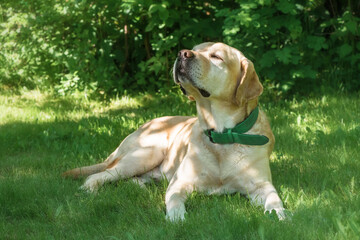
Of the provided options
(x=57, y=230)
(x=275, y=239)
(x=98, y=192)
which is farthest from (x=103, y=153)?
(x=275, y=239)

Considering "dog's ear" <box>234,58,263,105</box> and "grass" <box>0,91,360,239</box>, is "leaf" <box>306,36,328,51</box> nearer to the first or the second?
"grass" <box>0,91,360,239</box>

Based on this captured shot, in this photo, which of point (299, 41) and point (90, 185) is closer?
point (90, 185)

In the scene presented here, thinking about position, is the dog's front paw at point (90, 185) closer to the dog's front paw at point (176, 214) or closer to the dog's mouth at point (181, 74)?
the dog's front paw at point (176, 214)

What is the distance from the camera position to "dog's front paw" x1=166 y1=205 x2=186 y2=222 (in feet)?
10.8

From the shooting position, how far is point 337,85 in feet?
24.2

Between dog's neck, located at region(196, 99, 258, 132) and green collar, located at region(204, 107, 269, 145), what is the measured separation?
4cm

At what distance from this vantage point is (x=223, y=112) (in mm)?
3904

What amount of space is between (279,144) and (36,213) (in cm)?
264

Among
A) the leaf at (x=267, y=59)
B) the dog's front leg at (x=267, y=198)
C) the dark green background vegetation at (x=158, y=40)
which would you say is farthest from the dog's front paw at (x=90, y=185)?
the leaf at (x=267, y=59)

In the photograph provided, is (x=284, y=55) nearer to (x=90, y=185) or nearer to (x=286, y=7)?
(x=286, y=7)

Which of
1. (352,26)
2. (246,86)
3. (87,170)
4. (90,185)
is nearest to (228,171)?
(246,86)

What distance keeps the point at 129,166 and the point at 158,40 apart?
3.93 m

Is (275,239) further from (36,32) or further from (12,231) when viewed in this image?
(36,32)

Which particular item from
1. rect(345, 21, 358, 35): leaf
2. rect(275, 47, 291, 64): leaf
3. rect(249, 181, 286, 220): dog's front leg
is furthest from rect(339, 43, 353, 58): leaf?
rect(249, 181, 286, 220): dog's front leg
